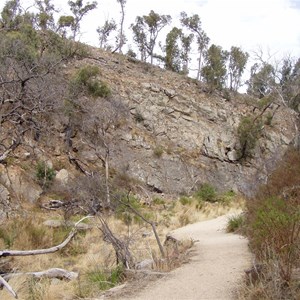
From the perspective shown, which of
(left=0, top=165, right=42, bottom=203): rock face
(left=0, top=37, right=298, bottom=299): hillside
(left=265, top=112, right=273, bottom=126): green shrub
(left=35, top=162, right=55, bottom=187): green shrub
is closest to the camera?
(left=0, top=37, right=298, bottom=299): hillside

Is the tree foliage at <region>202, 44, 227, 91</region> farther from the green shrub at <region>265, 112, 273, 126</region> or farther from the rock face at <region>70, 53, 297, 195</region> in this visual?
the green shrub at <region>265, 112, 273, 126</region>

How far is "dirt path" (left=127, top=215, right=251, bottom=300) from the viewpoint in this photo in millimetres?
6363

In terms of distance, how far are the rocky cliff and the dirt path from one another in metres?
13.7

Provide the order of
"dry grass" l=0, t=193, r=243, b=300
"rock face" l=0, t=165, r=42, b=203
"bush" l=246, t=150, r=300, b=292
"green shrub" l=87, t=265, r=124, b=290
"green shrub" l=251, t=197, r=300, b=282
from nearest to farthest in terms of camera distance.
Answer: "bush" l=246, t=150, r=300, b=292 < "green shrub" l=251, t=197, r=300, b=282 < "dry grass" l=0, t=193, r=243, b=300 < "green shrub" l=87, t=265, r=124, b=290 < "rock face" l=0, t=165, r=42, b=203

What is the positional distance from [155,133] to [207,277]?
87.0ft

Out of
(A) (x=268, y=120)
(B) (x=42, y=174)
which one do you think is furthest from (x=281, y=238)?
(A) (x=268, y=120)

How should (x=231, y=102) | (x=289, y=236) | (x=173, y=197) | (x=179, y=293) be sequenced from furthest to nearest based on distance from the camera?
(x=231, y=102) < (x=173, y=197) < (x=179, y=293) < (x=289, y=236)

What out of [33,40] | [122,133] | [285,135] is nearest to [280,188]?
[122,133]

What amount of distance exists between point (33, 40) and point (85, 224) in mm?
21025

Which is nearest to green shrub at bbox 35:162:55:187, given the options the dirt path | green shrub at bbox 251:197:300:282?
the dirt path

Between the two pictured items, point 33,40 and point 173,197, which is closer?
point 173,197

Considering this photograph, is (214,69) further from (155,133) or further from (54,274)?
(54,274)

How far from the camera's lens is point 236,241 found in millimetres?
11305

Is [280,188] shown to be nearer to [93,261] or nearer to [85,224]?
[93,261]
